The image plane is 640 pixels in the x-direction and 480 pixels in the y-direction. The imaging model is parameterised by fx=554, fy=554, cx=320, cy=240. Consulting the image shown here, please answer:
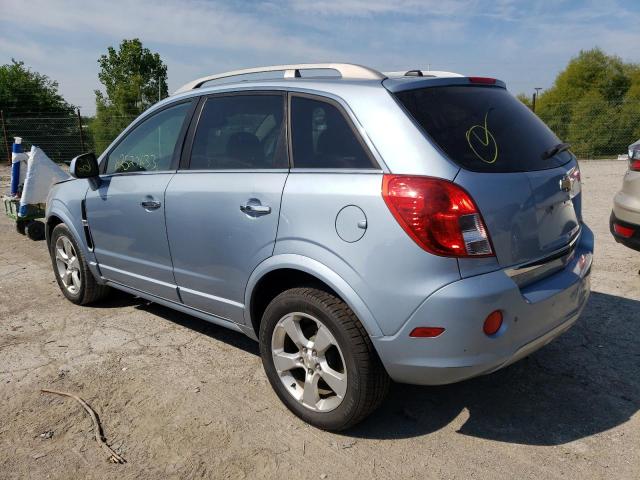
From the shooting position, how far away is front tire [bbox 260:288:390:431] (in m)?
2.58

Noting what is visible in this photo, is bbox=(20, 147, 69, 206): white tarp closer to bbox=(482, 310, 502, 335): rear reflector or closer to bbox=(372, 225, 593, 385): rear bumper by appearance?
bbox=(372, 225, 593, 385): rear bumper

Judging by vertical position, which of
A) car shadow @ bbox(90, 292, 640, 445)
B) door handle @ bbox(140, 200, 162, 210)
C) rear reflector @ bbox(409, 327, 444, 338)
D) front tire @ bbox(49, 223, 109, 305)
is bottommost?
car shadow @ bbox(90, 292, 640, 445)

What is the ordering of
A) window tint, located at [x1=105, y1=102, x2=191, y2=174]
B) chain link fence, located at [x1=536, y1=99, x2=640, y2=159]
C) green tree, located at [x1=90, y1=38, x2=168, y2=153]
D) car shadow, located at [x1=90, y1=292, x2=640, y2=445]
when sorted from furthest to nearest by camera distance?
green tree, located at [x1=90, y1=38, x2=168, y2=153] → chain link fence, located at [x1=536, y1=99, x2=640, y2=159] → window tint, located at [x1=105, y1=102, x2=191, y2=174] → car shadow, located at [x1=90, y1=292, x2=640, y2=445]

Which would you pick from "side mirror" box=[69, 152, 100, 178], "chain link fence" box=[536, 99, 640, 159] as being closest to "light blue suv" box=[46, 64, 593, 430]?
"side mirror" box=[69, 152, 100, 178]

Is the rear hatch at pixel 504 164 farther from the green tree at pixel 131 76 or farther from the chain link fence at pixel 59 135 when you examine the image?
the green tree at pixel 131 76

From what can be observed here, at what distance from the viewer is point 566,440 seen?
272 cm

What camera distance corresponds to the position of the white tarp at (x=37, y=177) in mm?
7582

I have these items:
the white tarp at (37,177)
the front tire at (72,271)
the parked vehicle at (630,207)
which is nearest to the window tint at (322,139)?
the front tire at (72,271)

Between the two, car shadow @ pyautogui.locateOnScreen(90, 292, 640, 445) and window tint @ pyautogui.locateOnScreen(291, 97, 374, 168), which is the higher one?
window tint @ pyautogui.locateOnScreen(291, 97, 374, 168)

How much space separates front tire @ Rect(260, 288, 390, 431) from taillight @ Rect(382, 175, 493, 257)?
533mm

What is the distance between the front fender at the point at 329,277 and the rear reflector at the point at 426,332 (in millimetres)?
161

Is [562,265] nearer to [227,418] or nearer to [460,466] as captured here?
[460,466]

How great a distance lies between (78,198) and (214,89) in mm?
1665

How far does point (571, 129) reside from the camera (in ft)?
61.1
